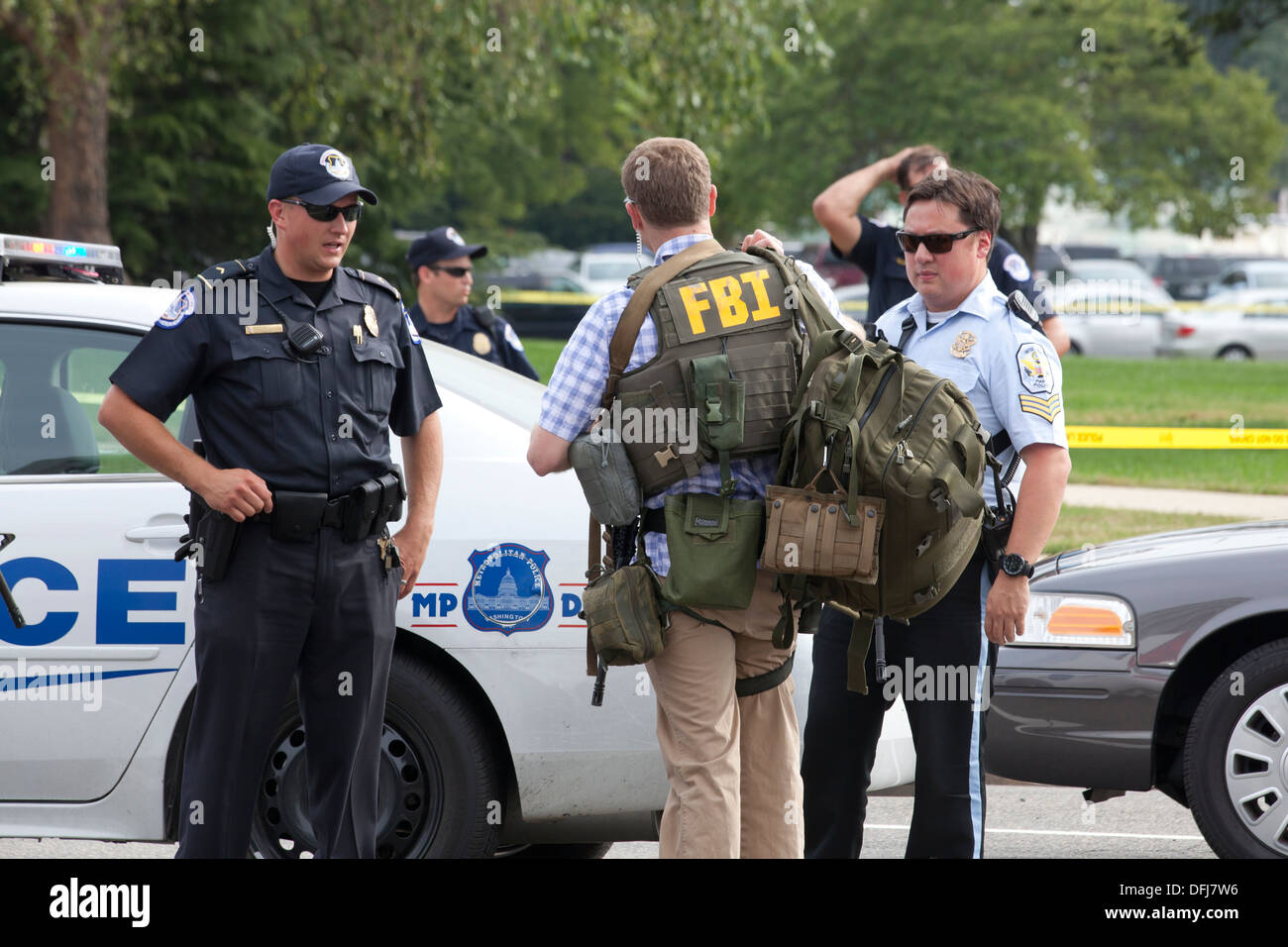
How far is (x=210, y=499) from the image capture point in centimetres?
355

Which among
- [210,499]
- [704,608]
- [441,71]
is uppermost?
[441,71]

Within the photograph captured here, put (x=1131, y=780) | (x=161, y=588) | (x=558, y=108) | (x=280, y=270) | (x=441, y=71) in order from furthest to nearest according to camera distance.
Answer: (x=558, y=108), (x=441, y=71), (x=1131, y=780), (x=161, y=588), (x=280, y=270)

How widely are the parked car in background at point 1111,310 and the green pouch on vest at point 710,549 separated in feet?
67.2

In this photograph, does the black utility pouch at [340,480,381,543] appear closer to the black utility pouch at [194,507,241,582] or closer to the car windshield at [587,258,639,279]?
the black utility pouch at [194,507,241,582]

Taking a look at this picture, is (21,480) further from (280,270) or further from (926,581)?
(926,581)

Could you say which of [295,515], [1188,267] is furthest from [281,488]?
[1188,267]

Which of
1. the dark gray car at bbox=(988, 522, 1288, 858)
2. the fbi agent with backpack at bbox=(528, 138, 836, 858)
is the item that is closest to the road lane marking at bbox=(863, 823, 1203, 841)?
the dark gray car at bbox=(988, 522, 1288, 858)

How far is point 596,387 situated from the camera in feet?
11.4

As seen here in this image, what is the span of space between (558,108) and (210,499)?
1163 inches

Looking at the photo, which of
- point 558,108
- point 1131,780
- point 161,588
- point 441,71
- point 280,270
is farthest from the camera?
point 558,108

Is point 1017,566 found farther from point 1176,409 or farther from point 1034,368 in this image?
point 1176,409

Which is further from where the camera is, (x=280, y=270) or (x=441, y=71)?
(x=441, y=71)
